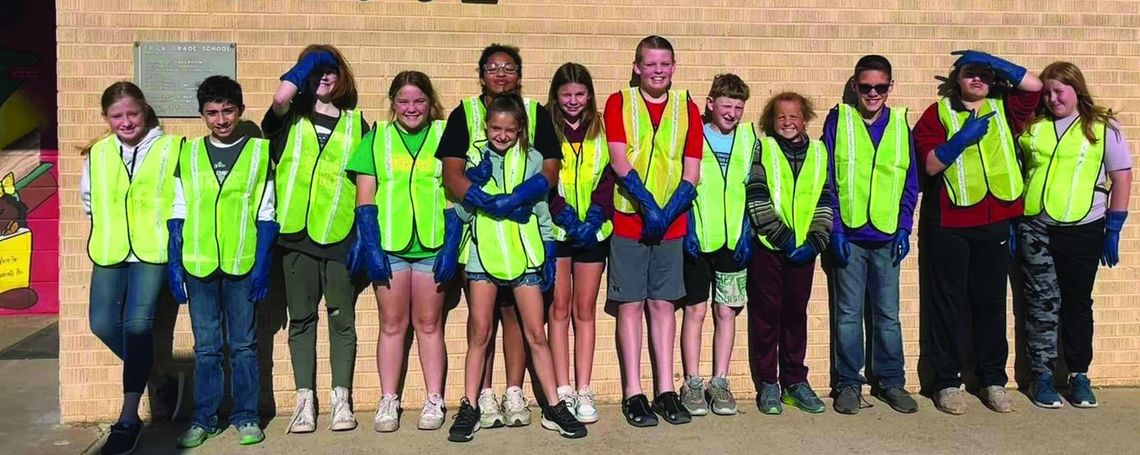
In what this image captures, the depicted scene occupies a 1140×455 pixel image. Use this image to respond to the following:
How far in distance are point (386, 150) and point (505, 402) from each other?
1483 mm

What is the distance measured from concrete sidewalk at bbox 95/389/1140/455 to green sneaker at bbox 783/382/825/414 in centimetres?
7

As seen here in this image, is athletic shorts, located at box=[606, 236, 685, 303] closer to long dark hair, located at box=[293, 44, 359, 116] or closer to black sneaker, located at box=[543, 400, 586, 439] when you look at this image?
black sneaker, located at box=[543, 400, 586, 439]

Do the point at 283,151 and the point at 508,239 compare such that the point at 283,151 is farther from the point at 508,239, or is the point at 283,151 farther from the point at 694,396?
the point at 694,396

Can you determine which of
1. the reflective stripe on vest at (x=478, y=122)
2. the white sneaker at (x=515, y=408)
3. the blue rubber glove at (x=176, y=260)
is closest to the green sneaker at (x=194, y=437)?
the blue rubber glove at (x=176, y=260)

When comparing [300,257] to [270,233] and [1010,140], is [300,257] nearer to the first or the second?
[270,233]

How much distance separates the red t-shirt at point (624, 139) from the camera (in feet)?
15.9

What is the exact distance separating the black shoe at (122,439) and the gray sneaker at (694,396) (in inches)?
112

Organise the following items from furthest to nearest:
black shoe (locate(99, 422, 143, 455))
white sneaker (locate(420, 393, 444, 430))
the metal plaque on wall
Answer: the metal plaque on wall, white sneaker (locate(420, 393, 444, 430)), black shoe (locate(99, 422, 143, 455))

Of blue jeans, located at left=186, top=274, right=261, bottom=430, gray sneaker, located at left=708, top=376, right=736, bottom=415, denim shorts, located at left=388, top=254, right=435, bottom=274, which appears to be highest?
denim shorts, located at left=388, top=254, right=435, bottom=274

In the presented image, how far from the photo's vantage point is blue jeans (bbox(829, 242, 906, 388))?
521 centimetres

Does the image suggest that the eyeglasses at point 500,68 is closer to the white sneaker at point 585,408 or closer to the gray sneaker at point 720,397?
the white sneaker at point 585,408

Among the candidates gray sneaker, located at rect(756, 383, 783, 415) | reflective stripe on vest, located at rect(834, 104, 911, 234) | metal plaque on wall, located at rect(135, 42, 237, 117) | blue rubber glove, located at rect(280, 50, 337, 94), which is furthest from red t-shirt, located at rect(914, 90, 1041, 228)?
metal plaque on wall, located at rect(135, 42, 237, 117)

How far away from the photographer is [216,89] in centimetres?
451

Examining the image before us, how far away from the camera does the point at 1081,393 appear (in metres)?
5.32
